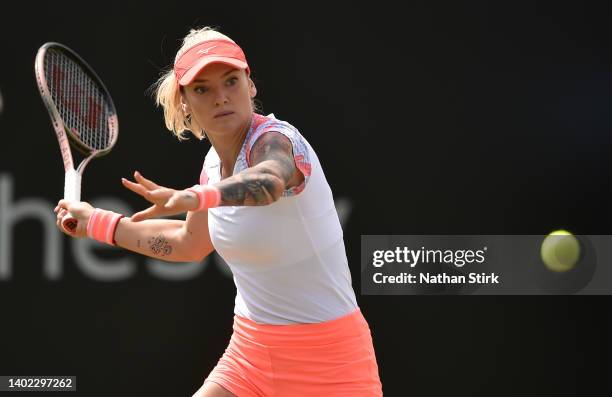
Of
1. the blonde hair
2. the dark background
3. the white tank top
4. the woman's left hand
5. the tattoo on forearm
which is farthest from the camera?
the dark background

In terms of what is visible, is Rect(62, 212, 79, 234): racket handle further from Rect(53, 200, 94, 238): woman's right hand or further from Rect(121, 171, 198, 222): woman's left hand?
Rect(121, 171, 198, 222): woman's left hand

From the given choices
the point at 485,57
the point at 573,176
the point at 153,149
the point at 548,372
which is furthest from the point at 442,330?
the point at 153,149

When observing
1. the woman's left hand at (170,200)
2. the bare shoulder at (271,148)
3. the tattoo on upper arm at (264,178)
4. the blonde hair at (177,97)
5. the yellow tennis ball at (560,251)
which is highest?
the blonde hair at (177,97)

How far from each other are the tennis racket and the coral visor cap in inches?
18.7

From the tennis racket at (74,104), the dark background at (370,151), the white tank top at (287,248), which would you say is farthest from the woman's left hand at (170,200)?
the dark background at (370,151)

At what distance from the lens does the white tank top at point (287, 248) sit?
2.40m

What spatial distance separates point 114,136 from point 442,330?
1.55m

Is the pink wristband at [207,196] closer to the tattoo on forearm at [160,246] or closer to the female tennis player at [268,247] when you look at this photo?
the female tennis player at [268,247]

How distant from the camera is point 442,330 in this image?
3.87 m

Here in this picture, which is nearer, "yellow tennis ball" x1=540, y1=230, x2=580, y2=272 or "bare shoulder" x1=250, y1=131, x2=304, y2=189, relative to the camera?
"bare shoulder" x1=250, y1=131, x2=304, y2=189

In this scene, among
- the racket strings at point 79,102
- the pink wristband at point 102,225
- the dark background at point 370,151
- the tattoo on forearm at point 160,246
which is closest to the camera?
the pink wristband at point 102,225

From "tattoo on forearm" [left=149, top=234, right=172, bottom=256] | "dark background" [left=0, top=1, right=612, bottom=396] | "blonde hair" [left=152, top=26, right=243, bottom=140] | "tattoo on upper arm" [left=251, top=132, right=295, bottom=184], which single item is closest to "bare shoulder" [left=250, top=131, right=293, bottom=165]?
"tattoo on upper arm" [left=251, top=132, right=295, bottom=184]

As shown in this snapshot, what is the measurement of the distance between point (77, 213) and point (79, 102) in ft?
1.90

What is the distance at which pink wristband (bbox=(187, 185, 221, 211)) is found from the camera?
197 centimetres
